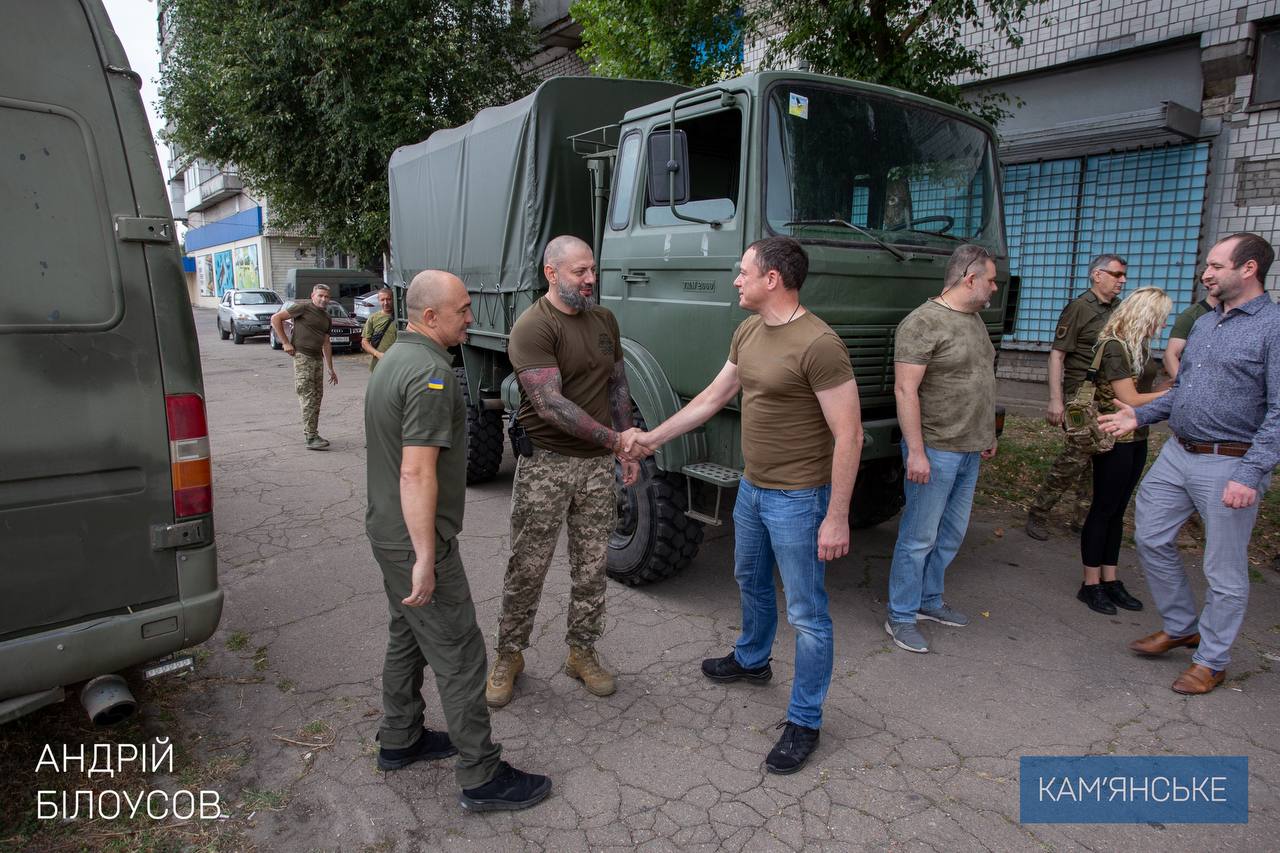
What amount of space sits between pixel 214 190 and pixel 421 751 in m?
48.2

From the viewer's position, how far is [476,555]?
16.9ft

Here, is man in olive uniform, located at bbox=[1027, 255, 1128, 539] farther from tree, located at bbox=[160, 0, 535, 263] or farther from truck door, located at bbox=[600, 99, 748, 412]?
tree, located at bbox=[160, 0, 535, 263]

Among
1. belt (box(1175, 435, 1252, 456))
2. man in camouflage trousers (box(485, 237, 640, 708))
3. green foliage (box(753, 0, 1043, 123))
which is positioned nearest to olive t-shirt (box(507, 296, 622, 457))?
man in camouflage trousers (box(485, 237, 640, 708))

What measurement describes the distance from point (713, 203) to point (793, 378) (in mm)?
1427

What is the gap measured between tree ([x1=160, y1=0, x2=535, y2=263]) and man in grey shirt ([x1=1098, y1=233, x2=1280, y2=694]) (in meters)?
12.8

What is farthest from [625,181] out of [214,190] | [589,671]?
[214,190]

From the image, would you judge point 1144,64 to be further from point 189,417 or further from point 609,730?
point 189,417

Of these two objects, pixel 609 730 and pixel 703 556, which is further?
pixel 703 556

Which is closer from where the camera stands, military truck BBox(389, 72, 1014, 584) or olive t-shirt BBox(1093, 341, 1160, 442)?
military truck BBox(389, 72, 1014, 584)

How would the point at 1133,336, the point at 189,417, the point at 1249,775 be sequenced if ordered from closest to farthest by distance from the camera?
1. the point at 189,417
2. the point at 1249,775
3. the point at 1133,336

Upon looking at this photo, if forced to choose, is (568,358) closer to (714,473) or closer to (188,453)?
(714,473)

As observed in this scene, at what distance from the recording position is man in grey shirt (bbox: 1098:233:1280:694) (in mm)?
3119

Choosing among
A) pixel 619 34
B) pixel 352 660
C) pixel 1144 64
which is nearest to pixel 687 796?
pixel 352 660

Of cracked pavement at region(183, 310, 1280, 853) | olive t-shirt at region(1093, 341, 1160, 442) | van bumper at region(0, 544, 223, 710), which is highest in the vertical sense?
olive t-shirt at region(1093, 341, 1160, 442)
